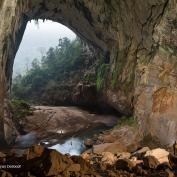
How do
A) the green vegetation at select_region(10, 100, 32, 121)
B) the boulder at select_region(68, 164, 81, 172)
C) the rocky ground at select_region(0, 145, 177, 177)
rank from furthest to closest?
the green vegetation at select_region(10, 100, 32, 121)
the boulder at select_region(68, 164, 81, 172)
the rocky ground at select_region(0, 145, 177, 177)

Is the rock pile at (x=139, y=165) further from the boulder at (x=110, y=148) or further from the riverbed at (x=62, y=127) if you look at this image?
the riverbed at (x=62, y=127)

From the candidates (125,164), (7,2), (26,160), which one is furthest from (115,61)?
(26,160)

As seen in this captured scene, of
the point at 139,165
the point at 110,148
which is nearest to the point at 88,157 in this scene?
the point at 110,148

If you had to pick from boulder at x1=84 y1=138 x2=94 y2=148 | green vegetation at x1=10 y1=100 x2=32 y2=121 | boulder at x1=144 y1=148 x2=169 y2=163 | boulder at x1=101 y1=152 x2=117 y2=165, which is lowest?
boulder at x1=84 y1=138 x2=94 y2=148

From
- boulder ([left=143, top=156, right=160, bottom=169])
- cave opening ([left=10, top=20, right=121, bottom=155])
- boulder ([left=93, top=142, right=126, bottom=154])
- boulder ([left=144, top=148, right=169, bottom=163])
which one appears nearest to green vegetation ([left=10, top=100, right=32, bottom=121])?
cave opening ([left=10, top=20, right=121, bottom=155])

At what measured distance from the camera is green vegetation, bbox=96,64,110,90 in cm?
2067

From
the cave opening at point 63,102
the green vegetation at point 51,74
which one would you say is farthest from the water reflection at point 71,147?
the green vegetation at point 51,74

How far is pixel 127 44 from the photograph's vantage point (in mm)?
17562

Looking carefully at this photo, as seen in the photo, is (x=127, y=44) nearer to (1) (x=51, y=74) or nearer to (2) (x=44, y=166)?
(2) (x=44, y=166)

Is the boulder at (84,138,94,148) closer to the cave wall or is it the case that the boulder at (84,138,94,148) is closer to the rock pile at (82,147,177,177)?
the cave wall

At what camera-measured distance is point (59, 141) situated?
14.5 metres

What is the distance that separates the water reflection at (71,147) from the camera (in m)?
12.8

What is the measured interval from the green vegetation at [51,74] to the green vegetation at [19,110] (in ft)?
16.9

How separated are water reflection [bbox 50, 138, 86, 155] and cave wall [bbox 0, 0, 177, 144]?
2.50 meters
